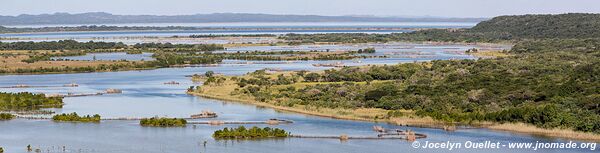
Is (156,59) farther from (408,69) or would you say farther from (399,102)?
(399,102)

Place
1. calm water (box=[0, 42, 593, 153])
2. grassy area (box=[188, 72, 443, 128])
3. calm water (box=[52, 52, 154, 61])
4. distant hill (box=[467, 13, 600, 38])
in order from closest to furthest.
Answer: calm water (box=[0, 42, 593, 153])
grassy area (box=[188, 72, 443, 128])
calm water (box=[52, 52, 154, 61])
distant hill (box=[467, 13, 600, 38])

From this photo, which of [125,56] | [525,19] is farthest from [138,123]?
[525,19]

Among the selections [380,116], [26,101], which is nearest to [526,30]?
[380,116]

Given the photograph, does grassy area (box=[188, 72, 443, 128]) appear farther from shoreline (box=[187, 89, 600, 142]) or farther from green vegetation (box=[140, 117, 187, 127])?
green vegetation (box=[140, 117, 187, 127])

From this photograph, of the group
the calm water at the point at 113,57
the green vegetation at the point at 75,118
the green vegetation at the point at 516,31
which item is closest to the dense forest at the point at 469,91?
the green vegetation at the point at 75,118

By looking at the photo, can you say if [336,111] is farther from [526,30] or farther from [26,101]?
[526,30]

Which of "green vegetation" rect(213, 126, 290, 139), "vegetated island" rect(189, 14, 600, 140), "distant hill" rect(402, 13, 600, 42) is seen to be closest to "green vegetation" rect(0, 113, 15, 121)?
"green vegetation" rect(213, 126, 290, 139)
